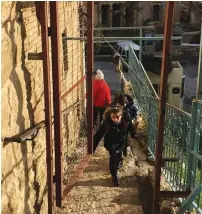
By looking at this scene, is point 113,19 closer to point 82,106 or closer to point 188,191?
point 82,106

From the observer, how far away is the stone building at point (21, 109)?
3.08 metres

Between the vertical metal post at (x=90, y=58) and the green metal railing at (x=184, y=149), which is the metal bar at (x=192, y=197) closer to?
the green metal railing at (x=184, y=149)

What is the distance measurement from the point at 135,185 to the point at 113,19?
72.0 ft

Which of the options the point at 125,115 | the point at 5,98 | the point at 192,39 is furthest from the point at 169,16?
the point at 192,39

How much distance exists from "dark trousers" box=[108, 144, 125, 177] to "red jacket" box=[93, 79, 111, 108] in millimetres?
1608

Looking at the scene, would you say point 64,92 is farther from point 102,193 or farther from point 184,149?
point 184,149

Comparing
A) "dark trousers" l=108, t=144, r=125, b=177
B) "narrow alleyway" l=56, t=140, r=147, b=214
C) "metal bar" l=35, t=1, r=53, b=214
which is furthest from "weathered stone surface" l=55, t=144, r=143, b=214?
"metal bar" l=35, t=1, r=53, b=214

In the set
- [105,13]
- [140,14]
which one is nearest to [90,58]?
[105,13]

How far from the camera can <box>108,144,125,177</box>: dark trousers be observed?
5.34 metres

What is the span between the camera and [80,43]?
7.42 metres

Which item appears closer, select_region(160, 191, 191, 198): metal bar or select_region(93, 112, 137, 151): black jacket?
select_region(160, 191, 191, 198): metal bar

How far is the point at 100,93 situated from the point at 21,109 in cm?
354

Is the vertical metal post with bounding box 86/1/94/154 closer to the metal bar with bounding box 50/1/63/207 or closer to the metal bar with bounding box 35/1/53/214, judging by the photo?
the metal bar with bounding box 50/1/63/207

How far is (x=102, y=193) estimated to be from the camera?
5047 mm
